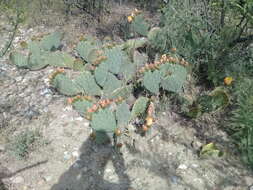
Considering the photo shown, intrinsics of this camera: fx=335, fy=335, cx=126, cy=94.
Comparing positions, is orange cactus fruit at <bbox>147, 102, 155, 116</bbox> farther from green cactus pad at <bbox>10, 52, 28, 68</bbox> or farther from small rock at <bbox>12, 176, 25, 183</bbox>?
green cactus pad at <bbox>10, 52, 28, 68</bbox>

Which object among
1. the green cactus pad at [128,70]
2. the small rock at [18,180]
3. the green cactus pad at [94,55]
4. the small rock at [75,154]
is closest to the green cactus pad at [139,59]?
the green cactus pad at [128,70]

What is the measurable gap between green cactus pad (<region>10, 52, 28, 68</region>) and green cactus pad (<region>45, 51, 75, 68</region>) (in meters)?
0.27

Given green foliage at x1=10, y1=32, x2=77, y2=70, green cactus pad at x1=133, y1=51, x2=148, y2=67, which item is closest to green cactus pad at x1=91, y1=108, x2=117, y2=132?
green cactus pad at x1=133, y1=51, x2=148, y2=67

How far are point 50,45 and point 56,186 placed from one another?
1.98 meters

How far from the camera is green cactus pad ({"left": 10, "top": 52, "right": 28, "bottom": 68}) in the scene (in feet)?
12.9

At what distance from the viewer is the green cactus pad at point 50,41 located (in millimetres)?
4113

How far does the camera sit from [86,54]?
3908 mm

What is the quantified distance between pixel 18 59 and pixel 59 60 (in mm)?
484

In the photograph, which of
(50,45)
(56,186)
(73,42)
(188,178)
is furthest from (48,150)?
(73,42)

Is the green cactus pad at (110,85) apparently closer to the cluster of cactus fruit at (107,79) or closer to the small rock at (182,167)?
the cluster of cactus fruit at (107,79)

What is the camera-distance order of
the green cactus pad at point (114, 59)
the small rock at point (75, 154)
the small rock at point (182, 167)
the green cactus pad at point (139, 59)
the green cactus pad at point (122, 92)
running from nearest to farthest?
the small rock at point (182, 167) → the small rock at point (75, 154) → the green cactus pad at point (122, 92) → the green cactus pad at point (114, 59) → the green cactus pad at point (139, 59)

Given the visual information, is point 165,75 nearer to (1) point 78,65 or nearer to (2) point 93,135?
(2) point 93,135

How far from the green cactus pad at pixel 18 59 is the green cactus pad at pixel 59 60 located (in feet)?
0.89

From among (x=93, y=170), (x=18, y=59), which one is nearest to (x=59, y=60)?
(x=18, y=59)
